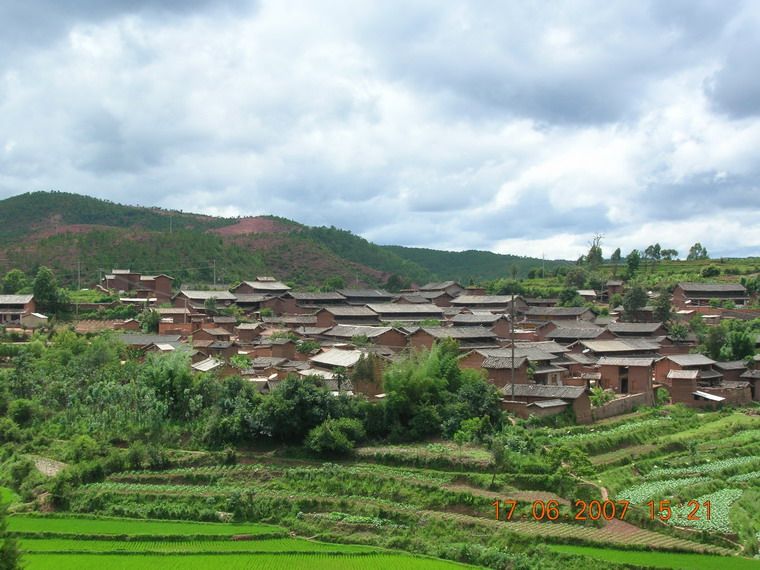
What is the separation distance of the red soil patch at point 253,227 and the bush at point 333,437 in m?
70.0

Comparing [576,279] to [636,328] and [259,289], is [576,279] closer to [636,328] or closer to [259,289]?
[636,328]

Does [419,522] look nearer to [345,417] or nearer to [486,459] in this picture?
[486,459]

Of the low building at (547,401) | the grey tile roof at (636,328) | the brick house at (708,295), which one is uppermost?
the brick house at (708,295)

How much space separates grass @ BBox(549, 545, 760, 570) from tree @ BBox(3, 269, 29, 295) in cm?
5060

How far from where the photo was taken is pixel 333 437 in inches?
1133

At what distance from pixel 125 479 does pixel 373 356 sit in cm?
1185

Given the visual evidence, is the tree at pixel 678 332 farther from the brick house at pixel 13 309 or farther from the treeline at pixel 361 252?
the treeline at pixel 361 252

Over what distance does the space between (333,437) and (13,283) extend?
40.5 m

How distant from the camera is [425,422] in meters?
30.6

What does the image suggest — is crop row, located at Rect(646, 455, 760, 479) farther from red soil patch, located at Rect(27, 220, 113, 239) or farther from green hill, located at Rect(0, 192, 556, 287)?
red soil patch, located at Rect(27, 220, 113, 239)

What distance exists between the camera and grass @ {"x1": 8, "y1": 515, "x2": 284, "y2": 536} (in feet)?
73.6

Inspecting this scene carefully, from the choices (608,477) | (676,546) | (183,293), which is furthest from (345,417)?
(183,293)

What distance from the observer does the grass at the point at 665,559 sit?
18.5m
